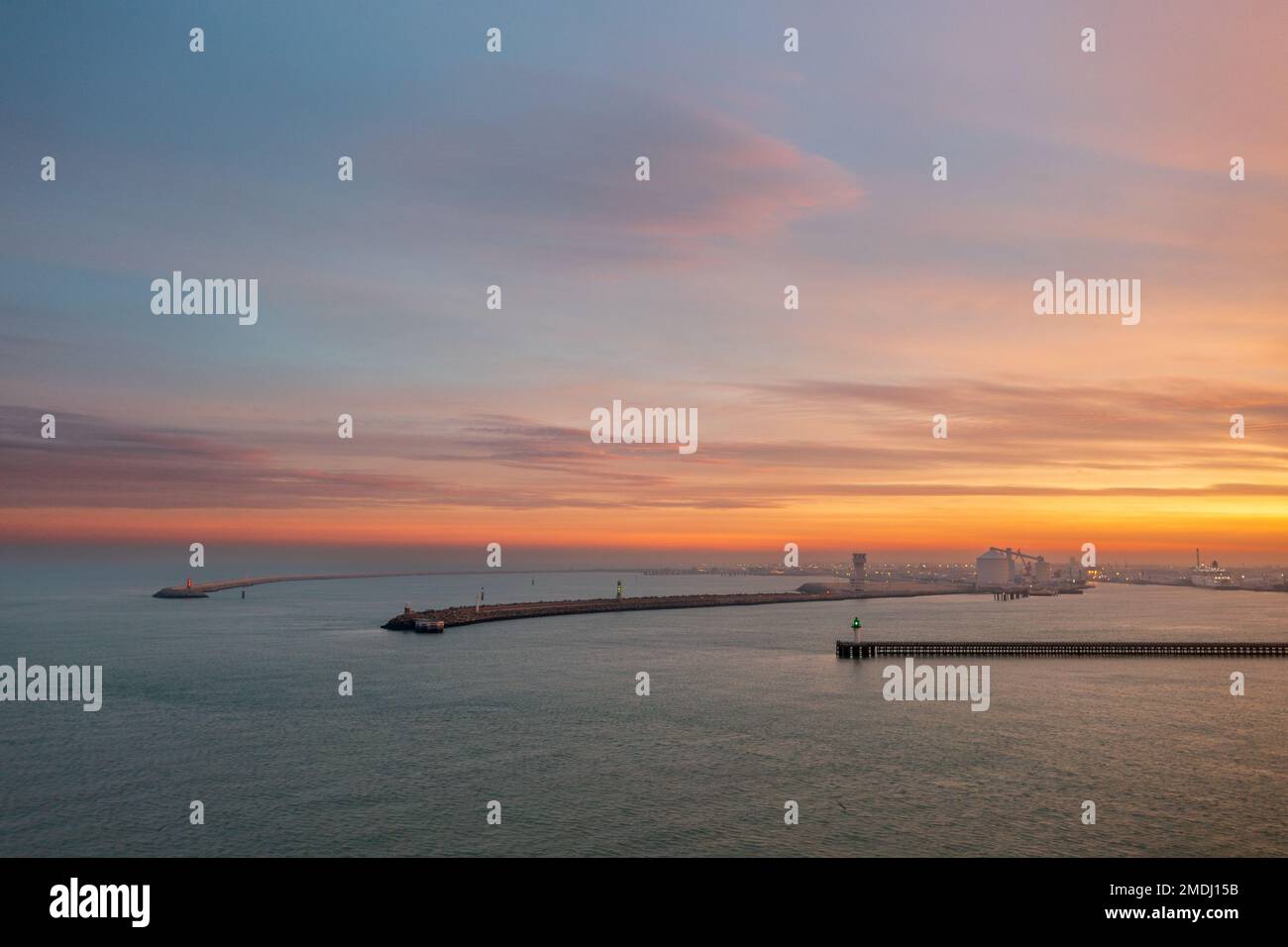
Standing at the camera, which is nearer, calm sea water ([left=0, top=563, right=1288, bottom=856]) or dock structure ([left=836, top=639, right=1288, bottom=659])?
calm sea water ([left=0, top=563, right=1288, bottom=856])

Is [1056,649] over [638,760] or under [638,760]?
under

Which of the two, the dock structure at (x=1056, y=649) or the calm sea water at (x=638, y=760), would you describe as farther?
the dock structure at (x=1056, y=649)

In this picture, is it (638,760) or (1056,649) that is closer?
(638,760)

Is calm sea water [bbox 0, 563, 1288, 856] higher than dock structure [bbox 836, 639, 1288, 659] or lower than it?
higher
